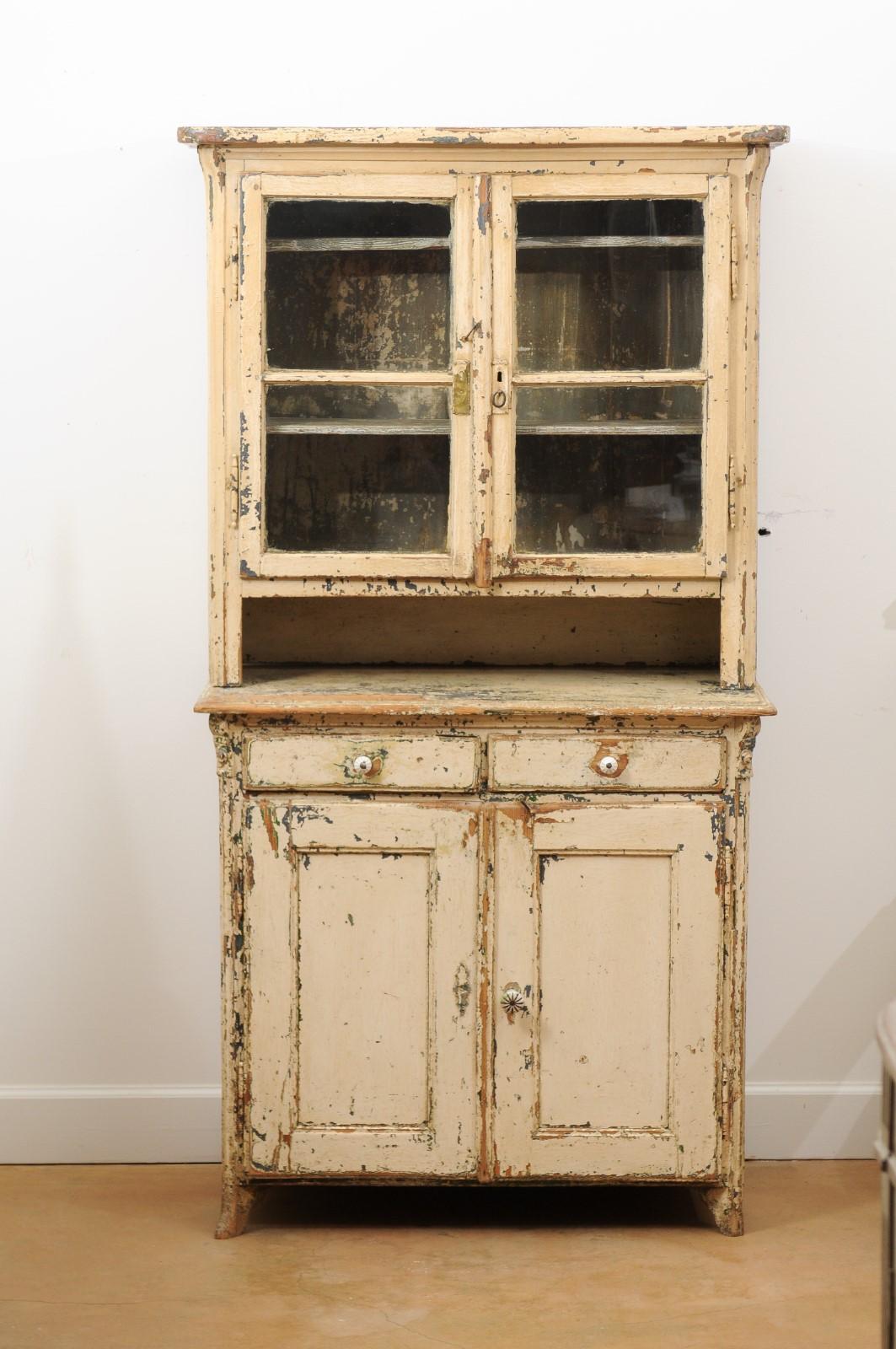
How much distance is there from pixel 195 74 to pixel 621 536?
1.37 m

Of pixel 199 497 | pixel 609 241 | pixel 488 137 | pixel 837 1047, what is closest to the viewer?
pixel 488 137

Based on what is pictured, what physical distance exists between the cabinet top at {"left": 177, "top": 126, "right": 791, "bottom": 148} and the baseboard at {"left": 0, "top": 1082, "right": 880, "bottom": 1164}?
2.01m

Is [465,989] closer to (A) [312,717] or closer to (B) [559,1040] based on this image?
(B) [559,1040]

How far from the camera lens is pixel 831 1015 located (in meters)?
3.02

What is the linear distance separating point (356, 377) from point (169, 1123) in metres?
1.71

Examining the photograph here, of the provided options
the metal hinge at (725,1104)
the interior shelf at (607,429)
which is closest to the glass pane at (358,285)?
the interior shelf at (607,429)

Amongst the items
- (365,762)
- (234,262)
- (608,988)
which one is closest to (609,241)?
(234,262)

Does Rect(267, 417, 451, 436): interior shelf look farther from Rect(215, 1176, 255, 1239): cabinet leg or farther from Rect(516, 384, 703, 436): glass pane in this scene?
Rect(215, 1176, 255, 1239): cabinet leg

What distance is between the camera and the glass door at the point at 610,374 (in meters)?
2.51

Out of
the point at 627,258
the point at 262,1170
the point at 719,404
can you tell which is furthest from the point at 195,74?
the point at 262,1170

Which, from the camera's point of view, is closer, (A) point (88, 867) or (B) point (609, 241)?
(B) point (609, 241)

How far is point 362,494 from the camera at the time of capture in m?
2.60

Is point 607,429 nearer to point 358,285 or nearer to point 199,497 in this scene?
point 358,285

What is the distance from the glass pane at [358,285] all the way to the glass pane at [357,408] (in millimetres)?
50
